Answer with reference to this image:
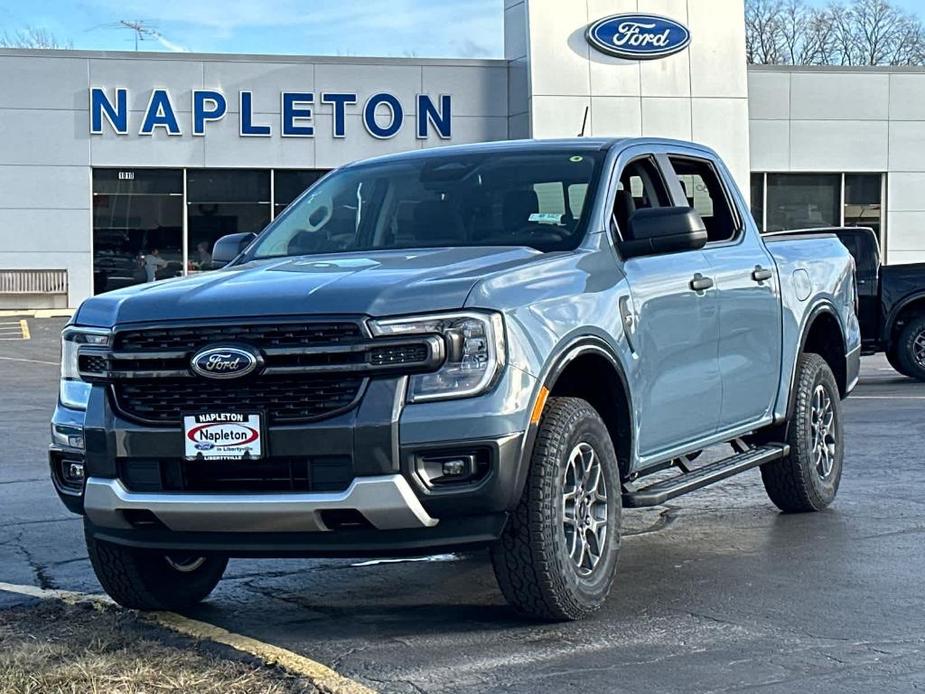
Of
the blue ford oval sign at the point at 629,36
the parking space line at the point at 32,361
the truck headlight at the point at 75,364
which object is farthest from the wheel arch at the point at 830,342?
the blue ford oval sign at the point at 629,36

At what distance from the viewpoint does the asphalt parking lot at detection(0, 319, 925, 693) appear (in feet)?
16.6

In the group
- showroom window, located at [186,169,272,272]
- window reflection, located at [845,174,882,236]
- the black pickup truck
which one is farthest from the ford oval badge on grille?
window reflection, located at [845,174,882,236]

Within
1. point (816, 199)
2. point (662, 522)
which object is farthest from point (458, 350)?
point (816, 199)

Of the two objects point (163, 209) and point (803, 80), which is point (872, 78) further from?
point (163, 209)

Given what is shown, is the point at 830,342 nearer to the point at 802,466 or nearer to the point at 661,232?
the point at 802,466

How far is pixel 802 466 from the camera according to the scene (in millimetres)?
8227

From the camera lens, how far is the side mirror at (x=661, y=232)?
6355mm

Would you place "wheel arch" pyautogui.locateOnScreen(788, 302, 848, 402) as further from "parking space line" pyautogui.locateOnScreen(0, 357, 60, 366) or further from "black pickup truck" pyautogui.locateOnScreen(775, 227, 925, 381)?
"parking space line" pyautogui.locateOnScreen(0, 357, 60, 366)

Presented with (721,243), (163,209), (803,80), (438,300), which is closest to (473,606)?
(438,300)

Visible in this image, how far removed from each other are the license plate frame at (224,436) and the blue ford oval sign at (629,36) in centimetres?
2794

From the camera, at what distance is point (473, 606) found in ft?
20.1

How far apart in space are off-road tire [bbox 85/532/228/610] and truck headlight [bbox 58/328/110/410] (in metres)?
0.56

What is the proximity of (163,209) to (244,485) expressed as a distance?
27.4 metres

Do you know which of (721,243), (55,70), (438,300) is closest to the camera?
(438,300)
